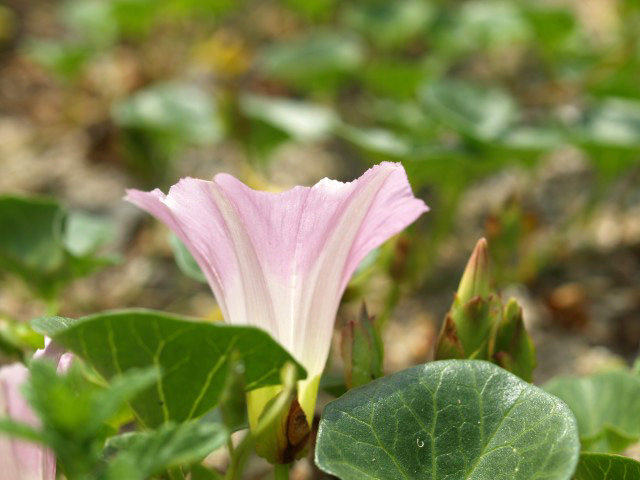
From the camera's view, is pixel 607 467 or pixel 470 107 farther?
pixel 470 107

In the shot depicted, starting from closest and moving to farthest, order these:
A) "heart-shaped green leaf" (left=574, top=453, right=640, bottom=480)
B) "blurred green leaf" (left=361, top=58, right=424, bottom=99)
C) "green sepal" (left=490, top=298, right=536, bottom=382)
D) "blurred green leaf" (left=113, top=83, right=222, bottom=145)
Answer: "heart-shaped green leaf" (left=574, top=453, right=640, bottom=480) → "green sepal" (left=490, top=298, right=536, bottom=382) → "blurred green leaf" (left=113, top=83, right=222, bottom=145) → "blurred green leaf" (left=361, top=58, right=424, bottom=99)

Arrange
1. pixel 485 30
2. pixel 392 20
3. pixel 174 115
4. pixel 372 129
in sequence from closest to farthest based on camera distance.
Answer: pixel 174 115
pixel 372 129
pixel 485 30
pixel 392 20

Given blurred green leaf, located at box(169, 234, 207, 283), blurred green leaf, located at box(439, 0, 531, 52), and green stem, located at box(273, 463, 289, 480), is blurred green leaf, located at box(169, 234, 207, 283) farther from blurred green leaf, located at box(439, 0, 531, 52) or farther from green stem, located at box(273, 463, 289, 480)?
blurred green leaf, located at box(439, 0, 531, 52)

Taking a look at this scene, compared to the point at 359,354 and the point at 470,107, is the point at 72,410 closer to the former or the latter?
the point at 359,354

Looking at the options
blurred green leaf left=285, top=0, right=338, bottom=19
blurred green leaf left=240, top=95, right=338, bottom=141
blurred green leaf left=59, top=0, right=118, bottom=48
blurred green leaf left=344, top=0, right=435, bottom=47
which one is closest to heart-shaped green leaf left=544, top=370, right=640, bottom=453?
blurred green leaf left=240, top=95, right=338, bottom=141

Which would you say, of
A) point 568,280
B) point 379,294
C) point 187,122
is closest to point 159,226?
point 187,122

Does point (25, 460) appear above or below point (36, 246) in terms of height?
above

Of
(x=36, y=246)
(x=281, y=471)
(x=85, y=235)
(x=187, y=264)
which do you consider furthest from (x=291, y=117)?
(x=281, y=471)

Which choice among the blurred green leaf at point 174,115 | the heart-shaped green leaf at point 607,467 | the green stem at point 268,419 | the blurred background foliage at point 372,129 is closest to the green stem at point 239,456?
the green stem at point 268,419

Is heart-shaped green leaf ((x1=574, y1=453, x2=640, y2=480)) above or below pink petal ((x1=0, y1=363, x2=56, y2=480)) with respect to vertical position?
below
